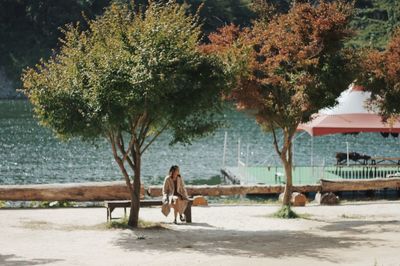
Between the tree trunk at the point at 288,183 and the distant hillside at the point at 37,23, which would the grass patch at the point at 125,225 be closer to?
the tree trunk at the point at 288,183

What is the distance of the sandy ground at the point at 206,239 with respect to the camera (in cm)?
1494

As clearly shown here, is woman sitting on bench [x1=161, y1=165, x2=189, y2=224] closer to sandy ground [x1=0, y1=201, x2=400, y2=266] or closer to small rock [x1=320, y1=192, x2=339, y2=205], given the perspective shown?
sandy ground [x1=0, y1=201, x2=400, y2=266]

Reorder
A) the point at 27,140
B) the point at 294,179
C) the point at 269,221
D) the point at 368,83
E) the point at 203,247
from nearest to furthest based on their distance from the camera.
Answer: the point at 203,247, the point at 269,221, the point at 368,83, the point at 294,179, the point at 27,140

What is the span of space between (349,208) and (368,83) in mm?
4285

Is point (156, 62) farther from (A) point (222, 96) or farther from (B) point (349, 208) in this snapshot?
(B) point (349, 208)

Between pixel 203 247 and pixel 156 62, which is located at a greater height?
pixel 156 62

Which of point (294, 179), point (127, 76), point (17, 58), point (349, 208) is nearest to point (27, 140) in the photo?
point (294, 179)

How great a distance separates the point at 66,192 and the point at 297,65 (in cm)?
869

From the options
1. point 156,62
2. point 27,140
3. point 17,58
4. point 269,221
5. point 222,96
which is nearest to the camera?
point 156,62

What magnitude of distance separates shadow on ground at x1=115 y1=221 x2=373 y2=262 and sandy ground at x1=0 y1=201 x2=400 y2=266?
0.07 ft

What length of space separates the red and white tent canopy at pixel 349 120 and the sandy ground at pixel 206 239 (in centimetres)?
885

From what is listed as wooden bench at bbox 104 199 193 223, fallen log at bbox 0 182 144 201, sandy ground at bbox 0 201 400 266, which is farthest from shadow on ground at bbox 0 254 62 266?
fallen log at bbox 0 182 144 201

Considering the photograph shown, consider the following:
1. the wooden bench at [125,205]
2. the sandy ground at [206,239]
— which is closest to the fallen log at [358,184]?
the sandy ground at [206,239]

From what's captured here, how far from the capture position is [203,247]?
1645cm
